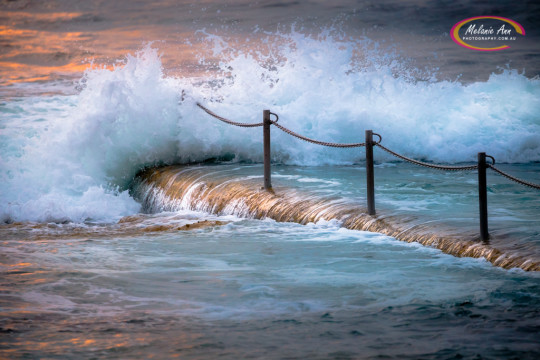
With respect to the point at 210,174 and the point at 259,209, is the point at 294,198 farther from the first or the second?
the point at 210,174

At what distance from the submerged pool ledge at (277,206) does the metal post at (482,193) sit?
91 mm

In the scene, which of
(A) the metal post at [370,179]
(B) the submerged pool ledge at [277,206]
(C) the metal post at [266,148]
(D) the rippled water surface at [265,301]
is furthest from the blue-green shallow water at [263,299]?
(C) the metal post at [266,148]

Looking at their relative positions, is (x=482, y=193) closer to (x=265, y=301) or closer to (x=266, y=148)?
(x=265, y=301)

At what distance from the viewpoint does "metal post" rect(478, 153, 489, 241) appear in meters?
6.42

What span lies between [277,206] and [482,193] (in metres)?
3.27

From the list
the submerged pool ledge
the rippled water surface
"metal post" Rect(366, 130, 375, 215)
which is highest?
"metal post" Rect(366, 130, 375, 215)

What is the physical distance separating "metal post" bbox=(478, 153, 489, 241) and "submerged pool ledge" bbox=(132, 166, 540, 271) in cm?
9

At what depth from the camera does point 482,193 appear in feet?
21.3

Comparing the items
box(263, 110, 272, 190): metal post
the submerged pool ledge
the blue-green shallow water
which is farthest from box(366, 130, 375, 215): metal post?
box(263, 110, 272, 190): metal post

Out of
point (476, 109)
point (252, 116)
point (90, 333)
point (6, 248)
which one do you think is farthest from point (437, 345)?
point (476, 109)

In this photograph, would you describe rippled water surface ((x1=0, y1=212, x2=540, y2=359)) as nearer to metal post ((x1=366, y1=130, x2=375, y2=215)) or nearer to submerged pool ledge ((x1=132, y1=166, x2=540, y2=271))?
submerged pool ledge ((x1=132, y1=166, x2=540, y2=271))

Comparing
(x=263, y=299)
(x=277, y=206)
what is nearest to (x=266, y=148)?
(x=277, y=206)

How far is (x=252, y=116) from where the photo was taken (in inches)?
618

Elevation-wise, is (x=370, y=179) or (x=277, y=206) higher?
(x=370, y=179)
